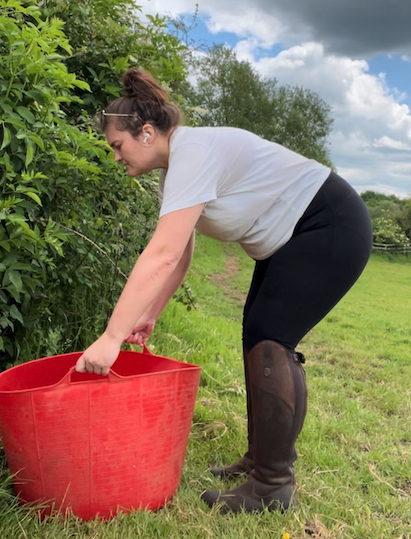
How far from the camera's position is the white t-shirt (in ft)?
5.97

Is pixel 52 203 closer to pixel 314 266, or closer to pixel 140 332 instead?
pixel 140 332

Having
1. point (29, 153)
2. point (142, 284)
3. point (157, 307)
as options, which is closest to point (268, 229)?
point (142, 284)

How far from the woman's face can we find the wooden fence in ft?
99.6

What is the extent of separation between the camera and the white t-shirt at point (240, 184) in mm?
1819

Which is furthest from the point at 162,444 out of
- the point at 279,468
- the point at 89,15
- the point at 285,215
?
the point at 89,15

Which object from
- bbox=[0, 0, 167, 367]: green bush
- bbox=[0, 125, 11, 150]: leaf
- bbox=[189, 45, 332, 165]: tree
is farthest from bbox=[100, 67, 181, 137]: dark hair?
bbox=[189, 45, 332, 165]: tree

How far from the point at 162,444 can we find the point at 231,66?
31099mm

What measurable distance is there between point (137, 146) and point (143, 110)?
13 centimetres

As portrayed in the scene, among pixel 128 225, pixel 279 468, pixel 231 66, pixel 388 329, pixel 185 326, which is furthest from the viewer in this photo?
pixel 231 66

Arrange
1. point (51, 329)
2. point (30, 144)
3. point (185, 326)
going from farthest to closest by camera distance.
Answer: point (185, 326) → point (51, 329) → point (30, 144)

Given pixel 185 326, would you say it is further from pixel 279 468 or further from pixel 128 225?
pixel 279 468

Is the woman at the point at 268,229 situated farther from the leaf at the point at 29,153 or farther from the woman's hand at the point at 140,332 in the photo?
the woman's hand at the point at 140,332

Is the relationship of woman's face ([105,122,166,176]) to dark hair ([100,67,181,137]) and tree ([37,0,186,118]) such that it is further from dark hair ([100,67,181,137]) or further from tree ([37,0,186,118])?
tree ([37,0,186,118])

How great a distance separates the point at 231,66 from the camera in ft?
100
